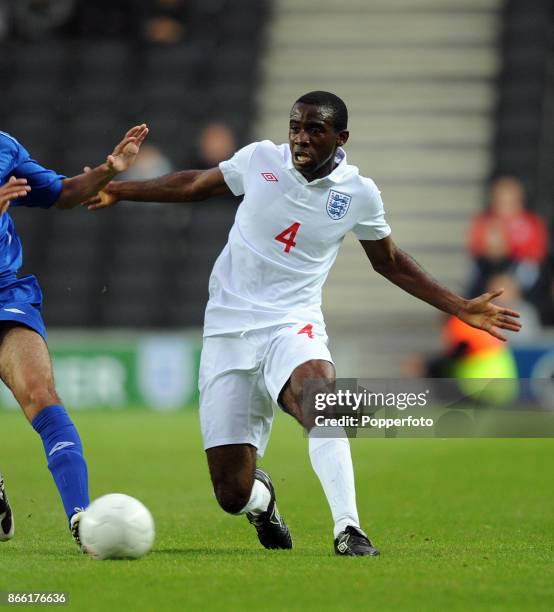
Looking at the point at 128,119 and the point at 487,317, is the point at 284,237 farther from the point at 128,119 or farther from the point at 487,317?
the point at 128,119

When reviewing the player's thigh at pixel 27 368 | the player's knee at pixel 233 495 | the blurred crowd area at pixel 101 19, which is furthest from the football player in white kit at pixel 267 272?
the blurred crowd area at pixel 101 19

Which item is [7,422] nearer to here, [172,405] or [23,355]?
[172,405]

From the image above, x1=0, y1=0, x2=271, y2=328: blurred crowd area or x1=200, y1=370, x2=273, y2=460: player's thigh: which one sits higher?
x1=0, y1=0, x2=271, y2=328: blurred crowd area

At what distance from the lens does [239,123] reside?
67.8ft

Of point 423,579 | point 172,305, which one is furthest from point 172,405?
point 423,579

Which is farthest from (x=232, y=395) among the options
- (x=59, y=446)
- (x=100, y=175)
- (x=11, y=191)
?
(x=11, y=191)

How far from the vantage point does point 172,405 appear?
16.8 metres

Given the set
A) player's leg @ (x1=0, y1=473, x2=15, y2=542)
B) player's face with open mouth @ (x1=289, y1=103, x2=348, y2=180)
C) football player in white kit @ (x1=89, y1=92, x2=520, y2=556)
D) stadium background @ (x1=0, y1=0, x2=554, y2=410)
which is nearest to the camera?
player's face with open mouth @ (x1=289, y1=103, x2=348, y2=180)

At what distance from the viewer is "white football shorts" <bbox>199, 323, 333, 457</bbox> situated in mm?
6469

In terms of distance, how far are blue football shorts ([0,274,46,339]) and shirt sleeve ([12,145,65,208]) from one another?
387 millimetres

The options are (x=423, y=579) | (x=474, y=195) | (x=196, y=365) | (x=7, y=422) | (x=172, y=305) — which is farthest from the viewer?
(x=474, y=195)

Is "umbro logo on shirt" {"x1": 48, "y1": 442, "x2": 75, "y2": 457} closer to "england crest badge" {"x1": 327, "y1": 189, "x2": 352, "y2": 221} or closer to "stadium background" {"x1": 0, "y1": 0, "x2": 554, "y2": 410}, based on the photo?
"england crest badge" {"x1": 327, "y1": 189, "x2": 352, "y2": 221}

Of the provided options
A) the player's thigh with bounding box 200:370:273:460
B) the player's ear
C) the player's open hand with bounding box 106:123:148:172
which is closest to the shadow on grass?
the player's thigh with bounding box 200:370:273:460

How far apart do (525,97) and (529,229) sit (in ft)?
16.8
